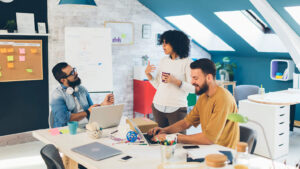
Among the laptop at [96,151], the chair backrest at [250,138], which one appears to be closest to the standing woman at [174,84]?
the chair backrest at [250,138]

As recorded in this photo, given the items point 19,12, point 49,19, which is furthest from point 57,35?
point 19,12

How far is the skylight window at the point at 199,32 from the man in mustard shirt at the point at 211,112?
161 inches

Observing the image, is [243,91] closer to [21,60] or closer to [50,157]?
[21,60]

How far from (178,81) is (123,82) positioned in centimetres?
291

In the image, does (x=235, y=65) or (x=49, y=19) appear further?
(x=235, y=65)

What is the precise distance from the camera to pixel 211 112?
7.80ft

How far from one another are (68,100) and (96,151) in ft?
3.35

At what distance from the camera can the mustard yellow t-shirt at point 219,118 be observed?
89.5 inches

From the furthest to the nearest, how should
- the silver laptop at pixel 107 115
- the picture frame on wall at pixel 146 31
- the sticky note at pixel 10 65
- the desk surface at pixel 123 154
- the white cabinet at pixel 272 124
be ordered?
the picture frame on wall at pixel 146 31 → the sticky note at pixel 10 65 → the white cabinet at pixel 272 124 → the silver laptop at pixel 107 115 → the desk surface at pixel 123 154

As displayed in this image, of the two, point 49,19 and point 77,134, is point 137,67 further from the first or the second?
point 77,134

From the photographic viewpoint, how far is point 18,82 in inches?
188

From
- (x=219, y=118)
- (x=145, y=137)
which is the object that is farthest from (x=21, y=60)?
(x=219, y=118)

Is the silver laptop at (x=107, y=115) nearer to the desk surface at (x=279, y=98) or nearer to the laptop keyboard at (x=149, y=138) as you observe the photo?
the laptop keyboard at (x=149, y=138)

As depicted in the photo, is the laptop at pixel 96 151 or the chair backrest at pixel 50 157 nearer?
the chair backrest at pixel 50 157
